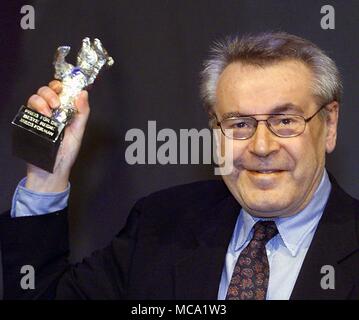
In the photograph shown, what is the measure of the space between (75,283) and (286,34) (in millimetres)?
745

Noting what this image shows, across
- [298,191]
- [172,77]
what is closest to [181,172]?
[172,77]

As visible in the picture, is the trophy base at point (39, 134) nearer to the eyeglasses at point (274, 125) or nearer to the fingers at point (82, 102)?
the fingers at point (82, 102)

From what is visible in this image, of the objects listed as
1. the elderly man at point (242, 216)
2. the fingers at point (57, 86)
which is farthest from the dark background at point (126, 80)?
the fingers at point (57, 86)

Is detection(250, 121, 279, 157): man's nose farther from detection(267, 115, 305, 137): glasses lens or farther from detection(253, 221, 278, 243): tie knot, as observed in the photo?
detection(253, 221, 278, 243): tie knot

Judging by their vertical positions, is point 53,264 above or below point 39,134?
below

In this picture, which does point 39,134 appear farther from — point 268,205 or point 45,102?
point 268,205

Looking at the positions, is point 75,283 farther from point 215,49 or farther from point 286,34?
point 286,34

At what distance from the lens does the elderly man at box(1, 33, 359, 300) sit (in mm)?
1419

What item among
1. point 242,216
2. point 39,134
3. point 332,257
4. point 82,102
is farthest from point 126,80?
point 332,257

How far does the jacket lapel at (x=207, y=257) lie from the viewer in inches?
57.7

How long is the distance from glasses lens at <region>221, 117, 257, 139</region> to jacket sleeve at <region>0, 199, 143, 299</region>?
1.12 feet

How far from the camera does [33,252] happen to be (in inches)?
60.6

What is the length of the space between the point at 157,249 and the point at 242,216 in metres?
0.20

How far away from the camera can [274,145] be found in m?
1.42
